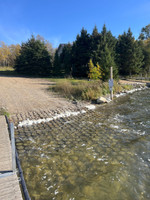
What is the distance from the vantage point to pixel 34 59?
74.8 feet

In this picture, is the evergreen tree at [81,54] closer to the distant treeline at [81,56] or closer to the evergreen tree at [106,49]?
the distant treeline at [81,56]

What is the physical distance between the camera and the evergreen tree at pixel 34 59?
892 inches

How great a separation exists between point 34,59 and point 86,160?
21981 millimetres

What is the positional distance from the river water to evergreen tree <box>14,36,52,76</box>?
19101 mm

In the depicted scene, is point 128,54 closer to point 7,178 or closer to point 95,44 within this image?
point 95,44

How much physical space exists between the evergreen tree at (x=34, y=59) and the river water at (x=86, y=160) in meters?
19.1

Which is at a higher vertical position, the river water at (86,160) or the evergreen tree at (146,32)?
the evergreen tree at (146,32)

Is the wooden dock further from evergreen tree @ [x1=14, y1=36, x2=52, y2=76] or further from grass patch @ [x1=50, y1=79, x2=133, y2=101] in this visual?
evergreen tree @ [x1=14, y1=36, x2=52, y2=76]

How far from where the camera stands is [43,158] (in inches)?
134

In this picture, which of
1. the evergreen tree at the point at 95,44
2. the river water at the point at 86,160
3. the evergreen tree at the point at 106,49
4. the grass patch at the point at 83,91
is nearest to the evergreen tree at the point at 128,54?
the evergreen tree at the point at 106,49

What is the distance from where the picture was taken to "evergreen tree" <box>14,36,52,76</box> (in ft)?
74.3

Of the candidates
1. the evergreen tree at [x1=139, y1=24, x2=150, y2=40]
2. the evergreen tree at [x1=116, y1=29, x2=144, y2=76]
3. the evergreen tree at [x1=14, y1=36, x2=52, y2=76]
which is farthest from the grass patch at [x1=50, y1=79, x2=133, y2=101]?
→ the evergreen tree at [x1=139, y1=24, x2=150, y2=40]

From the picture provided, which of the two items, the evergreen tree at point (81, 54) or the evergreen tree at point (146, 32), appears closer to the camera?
the evergreen tree at point (81, 54)

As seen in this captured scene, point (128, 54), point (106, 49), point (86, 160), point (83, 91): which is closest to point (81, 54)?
point (106, 49)
